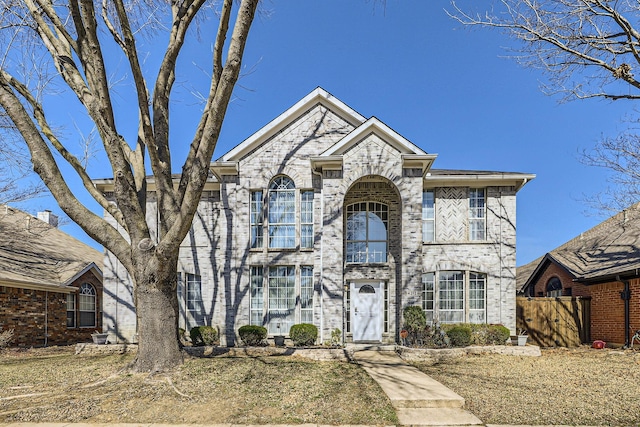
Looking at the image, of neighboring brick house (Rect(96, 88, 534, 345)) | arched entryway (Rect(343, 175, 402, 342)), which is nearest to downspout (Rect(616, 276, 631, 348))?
neighboring brick house (Rect(96, 88, 534, 345))

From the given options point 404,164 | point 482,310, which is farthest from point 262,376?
point 482,310

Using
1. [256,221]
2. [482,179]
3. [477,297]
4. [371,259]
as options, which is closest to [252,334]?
[256,221]

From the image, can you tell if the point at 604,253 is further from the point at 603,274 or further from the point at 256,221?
the point at 256,221

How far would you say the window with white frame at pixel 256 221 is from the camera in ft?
46.4

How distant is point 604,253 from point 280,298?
13570 millimetres

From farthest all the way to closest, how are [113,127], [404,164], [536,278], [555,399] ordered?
[536,278]
[404,164]
[113,127]
[555,399]

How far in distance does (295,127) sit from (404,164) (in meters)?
4.10

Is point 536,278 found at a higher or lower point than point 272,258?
lower

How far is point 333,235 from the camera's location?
43.7 ft

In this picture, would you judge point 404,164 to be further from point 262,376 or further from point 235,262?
point 262,376

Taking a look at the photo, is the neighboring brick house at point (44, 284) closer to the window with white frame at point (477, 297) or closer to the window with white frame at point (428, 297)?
the window with white frame at point (428, 297)

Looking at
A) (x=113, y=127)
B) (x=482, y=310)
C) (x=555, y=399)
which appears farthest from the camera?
(x=482, y=310)

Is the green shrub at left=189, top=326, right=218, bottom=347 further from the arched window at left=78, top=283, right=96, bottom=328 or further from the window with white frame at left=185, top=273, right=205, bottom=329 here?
the arched window at left=78, top=283, right=96, bottom=328

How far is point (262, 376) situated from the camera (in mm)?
8188
